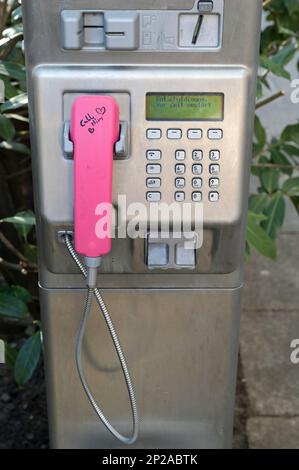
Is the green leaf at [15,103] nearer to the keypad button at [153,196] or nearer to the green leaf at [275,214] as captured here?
the keypad button at [153,196]

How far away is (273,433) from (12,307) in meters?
0.94

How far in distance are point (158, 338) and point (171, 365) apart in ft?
0.22

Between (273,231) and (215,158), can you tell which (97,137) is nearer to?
(215,158)

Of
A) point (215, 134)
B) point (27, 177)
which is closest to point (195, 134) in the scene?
point (215, 134)

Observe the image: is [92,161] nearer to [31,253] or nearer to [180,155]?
[180,155]

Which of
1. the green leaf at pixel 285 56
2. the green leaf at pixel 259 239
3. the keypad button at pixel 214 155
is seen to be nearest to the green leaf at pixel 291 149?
the green leaf at pixel 285 56

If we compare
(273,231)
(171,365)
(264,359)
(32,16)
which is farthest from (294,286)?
(32,16)

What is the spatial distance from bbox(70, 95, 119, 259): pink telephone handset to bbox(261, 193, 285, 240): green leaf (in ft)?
2.78

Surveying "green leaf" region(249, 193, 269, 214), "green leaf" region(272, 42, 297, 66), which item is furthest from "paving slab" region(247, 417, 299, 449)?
"green leaf" region(272, 42, 297, 66)

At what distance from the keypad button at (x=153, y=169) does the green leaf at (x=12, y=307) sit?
2.16 feet

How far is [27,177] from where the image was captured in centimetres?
242

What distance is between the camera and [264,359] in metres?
2.49

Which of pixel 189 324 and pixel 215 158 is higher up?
pixel 215 158

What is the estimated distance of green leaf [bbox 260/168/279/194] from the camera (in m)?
1.98
